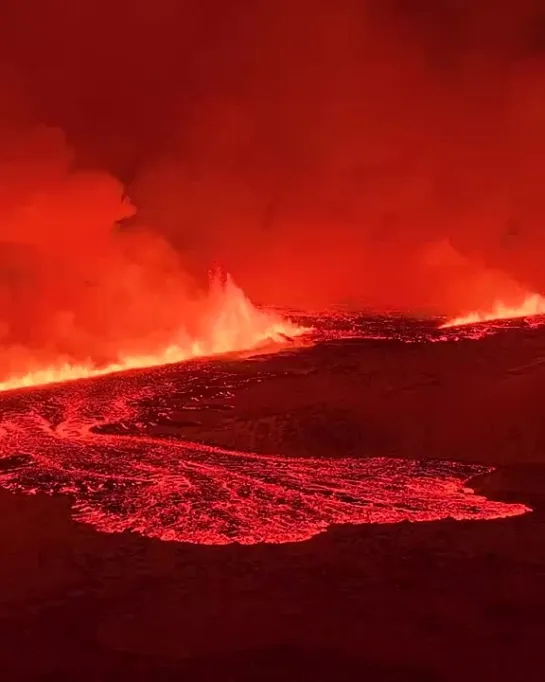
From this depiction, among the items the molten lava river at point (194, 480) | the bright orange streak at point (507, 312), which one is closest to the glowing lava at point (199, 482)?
the molten lava river at point (194, 480)

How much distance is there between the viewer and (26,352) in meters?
14.8

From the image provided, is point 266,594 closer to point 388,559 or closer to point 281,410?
point 388,559

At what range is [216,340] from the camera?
17406mm

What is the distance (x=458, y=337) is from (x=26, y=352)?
951 centimetres

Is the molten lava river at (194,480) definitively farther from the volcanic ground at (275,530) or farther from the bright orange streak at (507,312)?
the bright orange streak at (507,312)

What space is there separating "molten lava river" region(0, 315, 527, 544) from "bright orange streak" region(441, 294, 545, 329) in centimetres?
1218

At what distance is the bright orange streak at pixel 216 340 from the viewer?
14555 millimetres

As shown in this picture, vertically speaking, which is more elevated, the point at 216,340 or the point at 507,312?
the point at 507,312

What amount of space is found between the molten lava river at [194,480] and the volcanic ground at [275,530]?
Result: 0.03 m

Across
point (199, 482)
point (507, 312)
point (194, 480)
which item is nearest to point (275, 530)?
point (199, 482)

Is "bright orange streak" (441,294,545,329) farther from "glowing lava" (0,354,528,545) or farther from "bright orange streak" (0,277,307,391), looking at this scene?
"glowing lava" (0,354,528,545)

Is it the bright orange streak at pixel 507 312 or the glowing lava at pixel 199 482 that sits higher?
the bright orange streak at pixel 507 312

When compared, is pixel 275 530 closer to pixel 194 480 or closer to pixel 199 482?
pixel 199 482

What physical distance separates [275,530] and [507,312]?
720 inches
